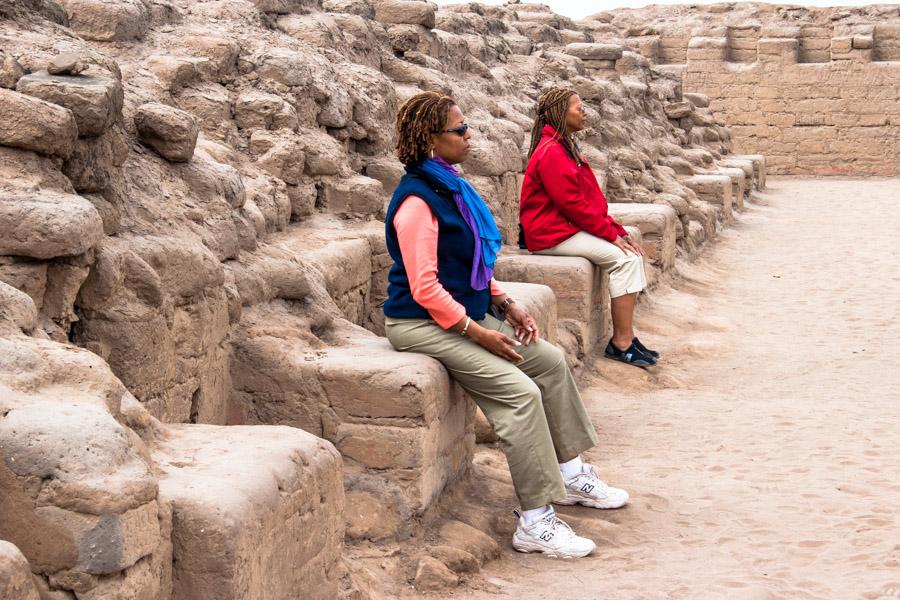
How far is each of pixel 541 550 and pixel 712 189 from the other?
10.7 m

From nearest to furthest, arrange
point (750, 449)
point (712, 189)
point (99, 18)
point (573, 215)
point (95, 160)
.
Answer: point (95, 160)
point (99, 18)
point (750, 449)
point (573, 215)
point (712, 189)

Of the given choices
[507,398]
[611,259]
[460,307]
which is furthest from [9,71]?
[611,259]

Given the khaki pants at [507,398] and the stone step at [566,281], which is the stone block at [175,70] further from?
the stone step at [566,281]

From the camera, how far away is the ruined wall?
22422 millimetres

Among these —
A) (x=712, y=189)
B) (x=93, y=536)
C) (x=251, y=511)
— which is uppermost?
(x=93, y=536)

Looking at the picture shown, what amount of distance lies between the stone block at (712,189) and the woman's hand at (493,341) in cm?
1025

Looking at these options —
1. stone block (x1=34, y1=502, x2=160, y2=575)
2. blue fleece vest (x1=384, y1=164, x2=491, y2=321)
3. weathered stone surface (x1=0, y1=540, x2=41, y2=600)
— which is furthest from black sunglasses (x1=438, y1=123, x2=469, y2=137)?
weathered stone surface (x1=0, y1=540, x2=41, y2=600)

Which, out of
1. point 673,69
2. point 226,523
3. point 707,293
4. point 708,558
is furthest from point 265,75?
point 673,69

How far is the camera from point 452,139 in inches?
170

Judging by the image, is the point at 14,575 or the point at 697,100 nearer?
the point at 14,575

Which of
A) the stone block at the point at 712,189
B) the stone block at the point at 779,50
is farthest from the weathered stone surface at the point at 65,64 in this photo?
the stone block at the point at 779,50

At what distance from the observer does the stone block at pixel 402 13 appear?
9781 millimetres

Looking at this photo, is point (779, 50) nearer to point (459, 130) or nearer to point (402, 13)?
point (402, 13)

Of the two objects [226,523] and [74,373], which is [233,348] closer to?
[74,373]
